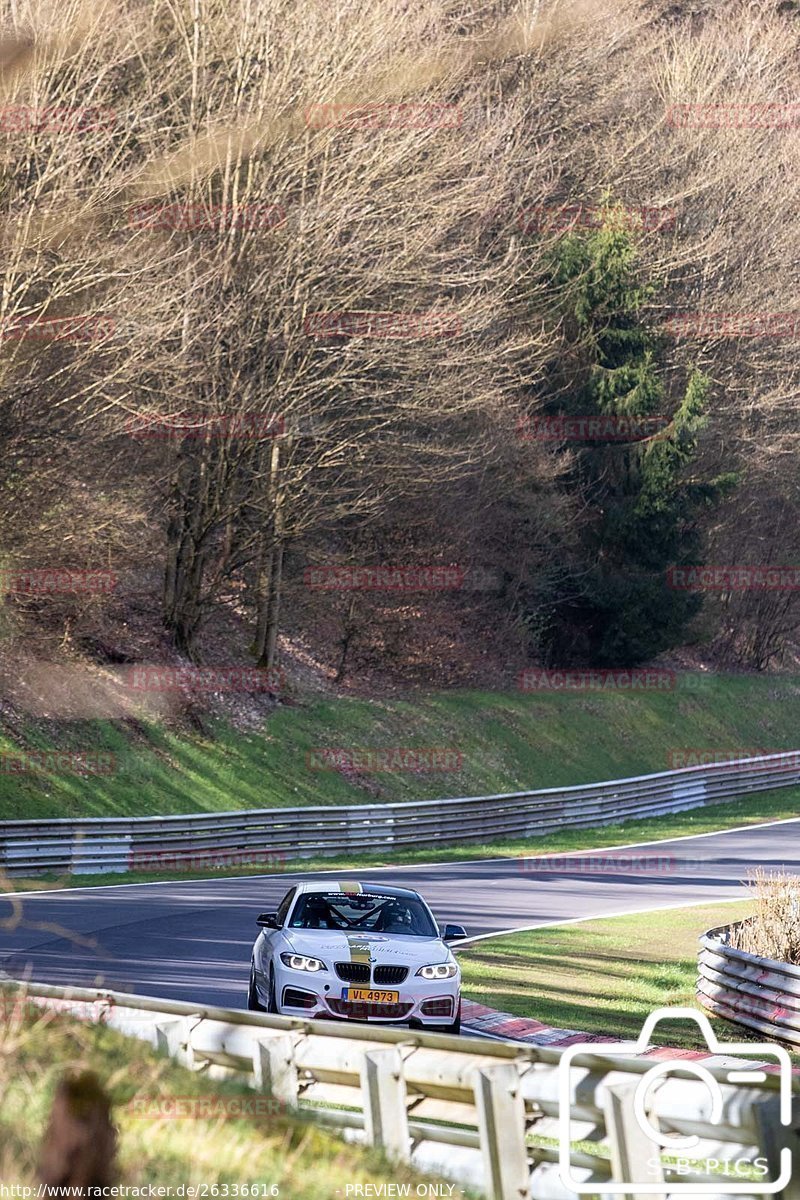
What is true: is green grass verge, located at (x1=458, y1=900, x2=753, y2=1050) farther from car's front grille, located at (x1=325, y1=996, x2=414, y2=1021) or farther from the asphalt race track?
car's front grille, located at (x1=325, y1=996, x2=414, y2=1021)

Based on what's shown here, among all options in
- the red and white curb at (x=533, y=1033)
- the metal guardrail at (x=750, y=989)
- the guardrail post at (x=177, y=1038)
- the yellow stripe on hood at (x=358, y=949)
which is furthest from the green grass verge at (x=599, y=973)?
the guardrail post at (x=177, y=1038)

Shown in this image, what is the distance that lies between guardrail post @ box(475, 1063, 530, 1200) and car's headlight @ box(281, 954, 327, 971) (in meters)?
6.81

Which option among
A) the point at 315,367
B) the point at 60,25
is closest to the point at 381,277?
the point at 315,367

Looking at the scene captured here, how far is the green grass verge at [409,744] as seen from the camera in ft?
98.6

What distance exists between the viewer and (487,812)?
3488 cm

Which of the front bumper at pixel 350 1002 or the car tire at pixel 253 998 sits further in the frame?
the car tire at pixel 253 998

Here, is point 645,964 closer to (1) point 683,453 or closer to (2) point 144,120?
(2) point 144,120

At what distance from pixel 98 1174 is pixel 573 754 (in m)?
38.7

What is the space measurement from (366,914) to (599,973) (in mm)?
5721

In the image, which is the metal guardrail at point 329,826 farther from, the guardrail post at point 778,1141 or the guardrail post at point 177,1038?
the guardrail post at point 778,1141

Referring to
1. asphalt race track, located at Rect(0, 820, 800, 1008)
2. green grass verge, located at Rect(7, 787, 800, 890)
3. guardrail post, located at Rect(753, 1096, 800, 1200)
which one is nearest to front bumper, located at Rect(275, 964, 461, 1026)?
asphalt race track, located at Rect(0, 820, 800, 1008)

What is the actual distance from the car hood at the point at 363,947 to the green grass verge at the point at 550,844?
9.12m

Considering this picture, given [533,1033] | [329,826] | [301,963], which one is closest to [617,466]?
[329,826]

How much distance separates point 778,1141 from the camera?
16.9 feet
